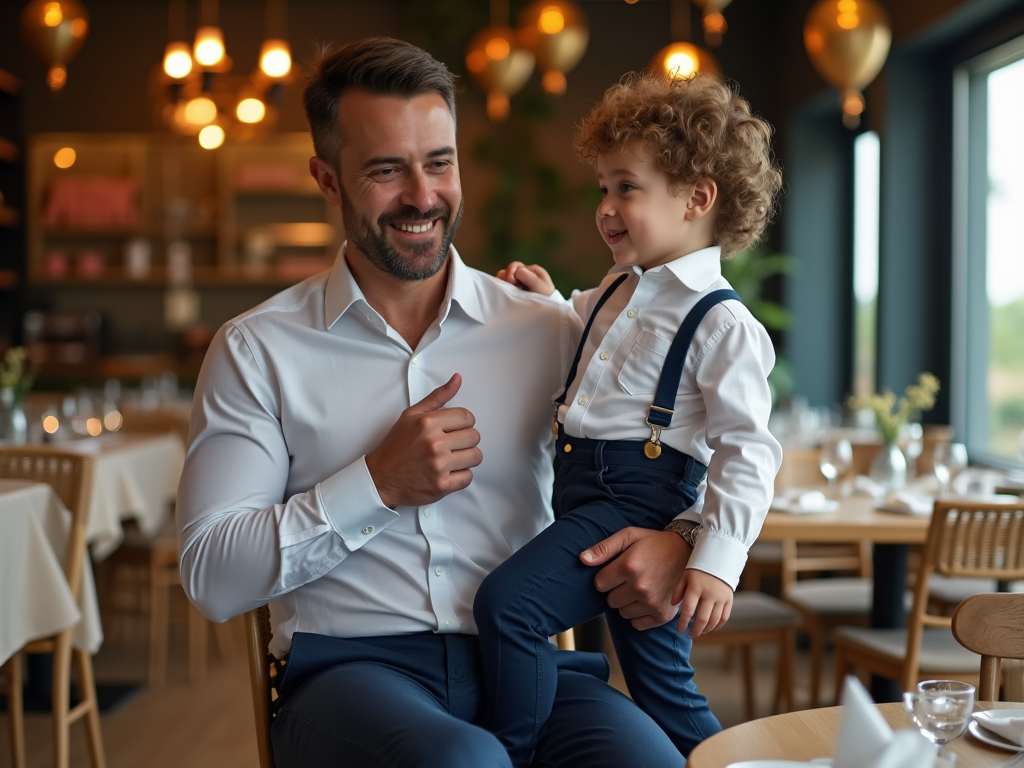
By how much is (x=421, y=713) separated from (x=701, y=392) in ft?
2.18

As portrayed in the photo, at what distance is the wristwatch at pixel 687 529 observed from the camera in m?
1.67

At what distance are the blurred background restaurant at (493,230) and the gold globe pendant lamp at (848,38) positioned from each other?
1cm

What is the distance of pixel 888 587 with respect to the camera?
11.1ft

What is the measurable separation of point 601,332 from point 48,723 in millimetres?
2994

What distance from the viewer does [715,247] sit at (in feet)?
6.31

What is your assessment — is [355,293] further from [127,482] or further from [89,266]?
[89,266]

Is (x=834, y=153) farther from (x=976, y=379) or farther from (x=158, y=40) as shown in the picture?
(x=158, y=40)

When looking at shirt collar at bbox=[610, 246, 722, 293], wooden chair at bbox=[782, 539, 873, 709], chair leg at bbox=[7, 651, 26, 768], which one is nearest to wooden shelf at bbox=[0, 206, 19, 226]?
chair leg at bbox=[7, 651, 26, 768]

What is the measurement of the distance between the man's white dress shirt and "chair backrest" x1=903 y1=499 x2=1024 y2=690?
58.1 inches

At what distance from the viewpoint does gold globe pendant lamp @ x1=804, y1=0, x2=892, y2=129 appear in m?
4.42

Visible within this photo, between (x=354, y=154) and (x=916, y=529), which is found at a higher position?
(x=354, y=154)

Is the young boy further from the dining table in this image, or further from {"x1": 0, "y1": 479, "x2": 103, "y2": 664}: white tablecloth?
the dining table

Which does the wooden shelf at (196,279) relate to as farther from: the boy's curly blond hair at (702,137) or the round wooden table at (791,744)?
the round wooden table at (791,744)

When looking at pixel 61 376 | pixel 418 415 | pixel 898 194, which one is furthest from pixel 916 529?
pixel 61 376
